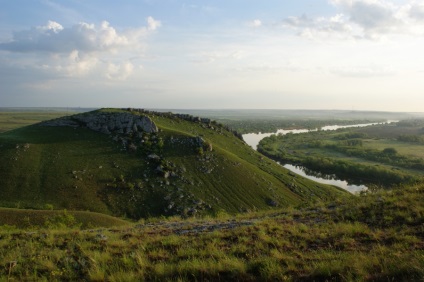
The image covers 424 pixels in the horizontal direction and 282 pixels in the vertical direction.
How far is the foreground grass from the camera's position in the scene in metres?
9.13

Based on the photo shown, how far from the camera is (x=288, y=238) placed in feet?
44.9

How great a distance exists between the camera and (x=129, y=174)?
64.3 metres

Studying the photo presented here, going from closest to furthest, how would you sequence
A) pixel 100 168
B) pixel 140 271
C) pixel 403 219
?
pixel 140 271, pixel 403 219, pixel 100 168

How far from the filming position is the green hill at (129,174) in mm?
54969

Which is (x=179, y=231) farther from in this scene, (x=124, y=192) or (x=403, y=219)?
(x=124, y=192)

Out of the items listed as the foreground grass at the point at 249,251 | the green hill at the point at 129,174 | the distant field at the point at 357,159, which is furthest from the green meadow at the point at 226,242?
the distant field at the point at 357,159

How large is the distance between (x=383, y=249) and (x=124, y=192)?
54.1 meters

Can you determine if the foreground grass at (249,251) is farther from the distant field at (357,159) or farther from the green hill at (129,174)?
the distant field at (357,159)

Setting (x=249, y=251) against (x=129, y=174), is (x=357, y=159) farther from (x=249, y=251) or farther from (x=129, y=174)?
(x=249, y=251)

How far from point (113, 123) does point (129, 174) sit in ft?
83.0

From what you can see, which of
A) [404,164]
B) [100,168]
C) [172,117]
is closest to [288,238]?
[100,168]

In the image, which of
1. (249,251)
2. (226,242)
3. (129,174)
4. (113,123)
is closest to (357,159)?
(113,123)

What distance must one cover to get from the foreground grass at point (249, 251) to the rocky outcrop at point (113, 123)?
218ft

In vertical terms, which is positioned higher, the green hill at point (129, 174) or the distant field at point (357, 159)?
the green hill at point (129, 174)
